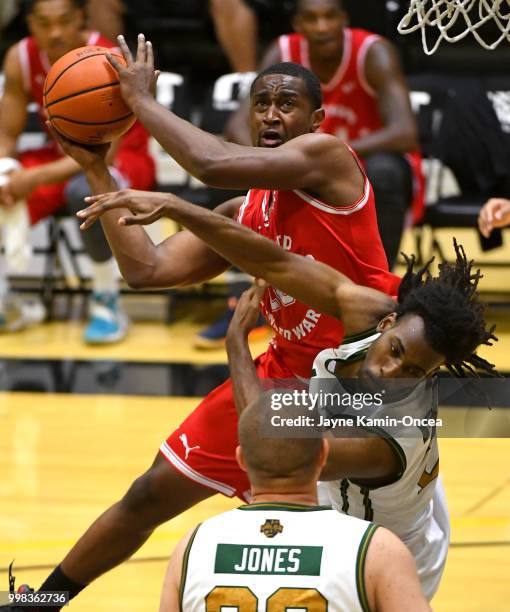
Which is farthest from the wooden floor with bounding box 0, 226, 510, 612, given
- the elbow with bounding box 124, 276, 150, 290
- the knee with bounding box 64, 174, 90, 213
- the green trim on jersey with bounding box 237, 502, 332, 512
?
the green trim on jersey with bounding box 237, 502, 332, 512

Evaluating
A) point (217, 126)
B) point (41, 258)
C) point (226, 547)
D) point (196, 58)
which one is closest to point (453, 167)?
point (217, 126)

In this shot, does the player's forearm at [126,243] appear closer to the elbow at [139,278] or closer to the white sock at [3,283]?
the elbow at [139,278]

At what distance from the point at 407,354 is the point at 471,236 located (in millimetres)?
6972

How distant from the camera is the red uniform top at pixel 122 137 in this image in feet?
23.5

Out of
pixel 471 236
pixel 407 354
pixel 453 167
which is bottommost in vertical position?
pixel 471 236

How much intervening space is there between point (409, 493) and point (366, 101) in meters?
3.94

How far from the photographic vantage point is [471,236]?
389 inches

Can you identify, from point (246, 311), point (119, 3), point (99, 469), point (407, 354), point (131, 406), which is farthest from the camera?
point (119, 3)

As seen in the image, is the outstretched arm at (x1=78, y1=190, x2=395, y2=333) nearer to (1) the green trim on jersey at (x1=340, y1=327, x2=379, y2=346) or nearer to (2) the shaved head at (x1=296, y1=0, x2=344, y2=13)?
(1) the green trim on jersey at (x1=340, y1=327, x2=379, y2=346)

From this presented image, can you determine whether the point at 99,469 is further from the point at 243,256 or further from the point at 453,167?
the point at 453,167

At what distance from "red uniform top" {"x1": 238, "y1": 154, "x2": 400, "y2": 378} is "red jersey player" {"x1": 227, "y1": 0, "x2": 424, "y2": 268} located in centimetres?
298

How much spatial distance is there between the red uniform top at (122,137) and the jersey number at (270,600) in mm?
4858

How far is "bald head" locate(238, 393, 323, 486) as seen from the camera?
2.53m

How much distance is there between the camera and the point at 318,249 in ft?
11.6
